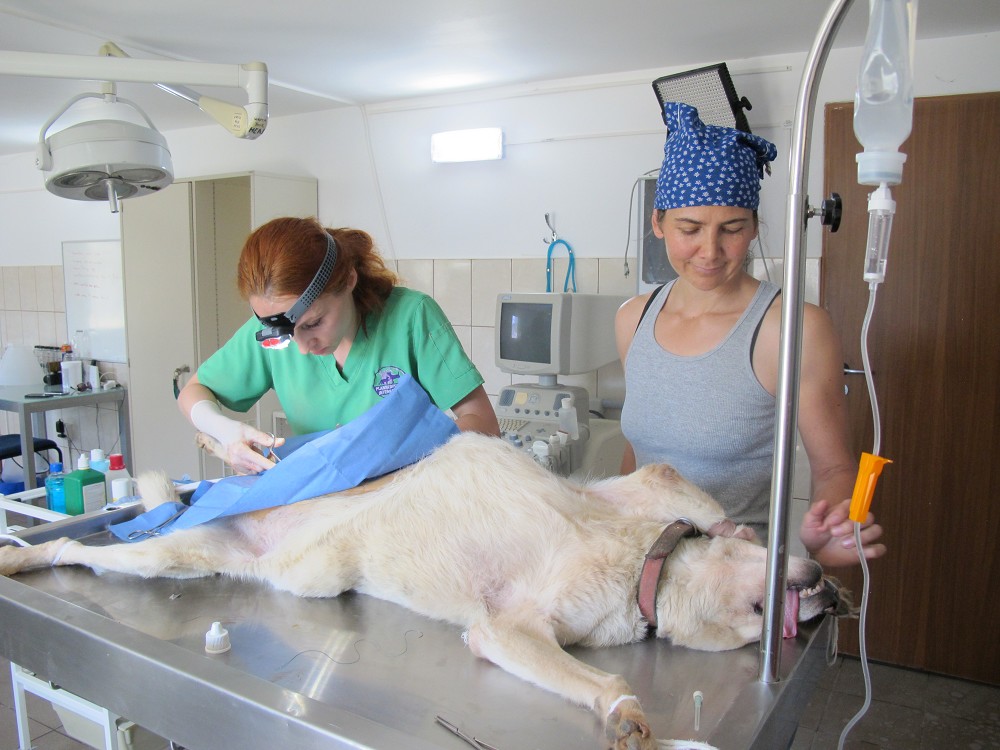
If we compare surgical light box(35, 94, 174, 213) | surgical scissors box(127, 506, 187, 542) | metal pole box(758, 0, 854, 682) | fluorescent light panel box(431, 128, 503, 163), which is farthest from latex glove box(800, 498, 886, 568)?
fluorescent light panel box(431, 128, 503, 163)

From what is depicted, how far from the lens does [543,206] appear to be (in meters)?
3.60

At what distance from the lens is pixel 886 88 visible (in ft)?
2.31

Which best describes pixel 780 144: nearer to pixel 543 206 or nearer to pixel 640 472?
pixel 543 206

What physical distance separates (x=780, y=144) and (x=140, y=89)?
3.13 m

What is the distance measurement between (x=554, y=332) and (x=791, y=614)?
1.97 meters

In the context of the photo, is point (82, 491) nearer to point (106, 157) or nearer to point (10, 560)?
point (10, 560)

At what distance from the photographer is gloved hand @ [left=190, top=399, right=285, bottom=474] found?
4.83 ft

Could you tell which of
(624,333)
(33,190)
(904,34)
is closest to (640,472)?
(624,333)

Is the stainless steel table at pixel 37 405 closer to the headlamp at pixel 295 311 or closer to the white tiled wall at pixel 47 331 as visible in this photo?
the white tiled wall at pixel 47 331

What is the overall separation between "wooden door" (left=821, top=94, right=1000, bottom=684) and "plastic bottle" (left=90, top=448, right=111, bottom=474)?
2.77 metres

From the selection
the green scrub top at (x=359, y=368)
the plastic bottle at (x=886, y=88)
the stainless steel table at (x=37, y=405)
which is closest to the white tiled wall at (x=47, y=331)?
the stainless steel table at (x=37, y=405)

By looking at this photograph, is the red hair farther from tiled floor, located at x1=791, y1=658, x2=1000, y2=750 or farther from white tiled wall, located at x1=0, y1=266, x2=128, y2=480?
white tiled wall, located at x1=0, y1=266, x2=128, y2=480

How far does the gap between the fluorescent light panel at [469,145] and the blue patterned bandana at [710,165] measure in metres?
2.35

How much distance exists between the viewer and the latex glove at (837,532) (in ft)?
3.11
